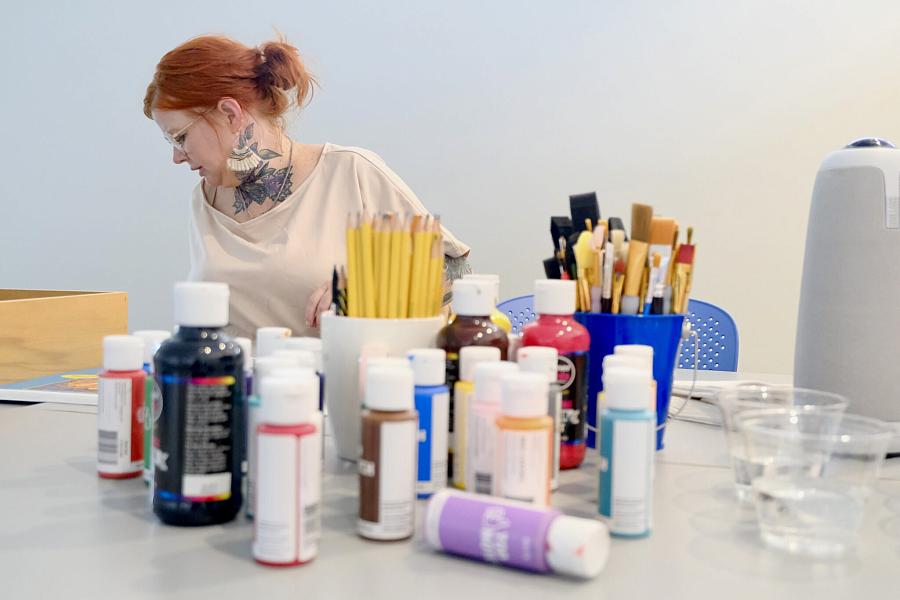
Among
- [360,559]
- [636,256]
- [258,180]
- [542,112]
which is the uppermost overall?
[542,112]

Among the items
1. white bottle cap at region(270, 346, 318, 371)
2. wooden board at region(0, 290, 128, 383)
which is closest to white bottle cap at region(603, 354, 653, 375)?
white bottle cap at region(270, 346, 318, 371)

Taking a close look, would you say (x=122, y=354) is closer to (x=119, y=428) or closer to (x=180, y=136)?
(x=119, y=428)

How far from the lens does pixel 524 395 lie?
0.59 metres

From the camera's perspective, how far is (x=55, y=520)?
25.4 inches

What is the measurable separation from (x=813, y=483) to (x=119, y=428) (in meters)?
0.57

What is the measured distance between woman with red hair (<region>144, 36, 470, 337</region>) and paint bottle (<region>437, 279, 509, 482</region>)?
85 centimetres

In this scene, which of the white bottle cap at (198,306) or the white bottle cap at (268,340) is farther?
the white bottle cap at (268,340)

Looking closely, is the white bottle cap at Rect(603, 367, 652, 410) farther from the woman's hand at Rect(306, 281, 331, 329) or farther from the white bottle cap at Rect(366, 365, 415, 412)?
the woman's hand at Rect(306, 281, 331, 329)

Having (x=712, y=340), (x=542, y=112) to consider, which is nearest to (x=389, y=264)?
(x=712, y=340)

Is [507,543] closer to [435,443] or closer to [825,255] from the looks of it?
[435,443]

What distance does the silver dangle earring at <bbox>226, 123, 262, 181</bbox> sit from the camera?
5.73 ft

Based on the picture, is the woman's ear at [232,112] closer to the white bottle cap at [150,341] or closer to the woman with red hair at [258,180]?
the woman with red hair at [258,180]

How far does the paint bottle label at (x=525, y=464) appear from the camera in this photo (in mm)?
596

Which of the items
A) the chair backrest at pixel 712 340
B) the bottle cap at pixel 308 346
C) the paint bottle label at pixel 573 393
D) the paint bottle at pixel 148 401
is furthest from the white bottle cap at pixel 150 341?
the chair backrest at pixel 712 340
